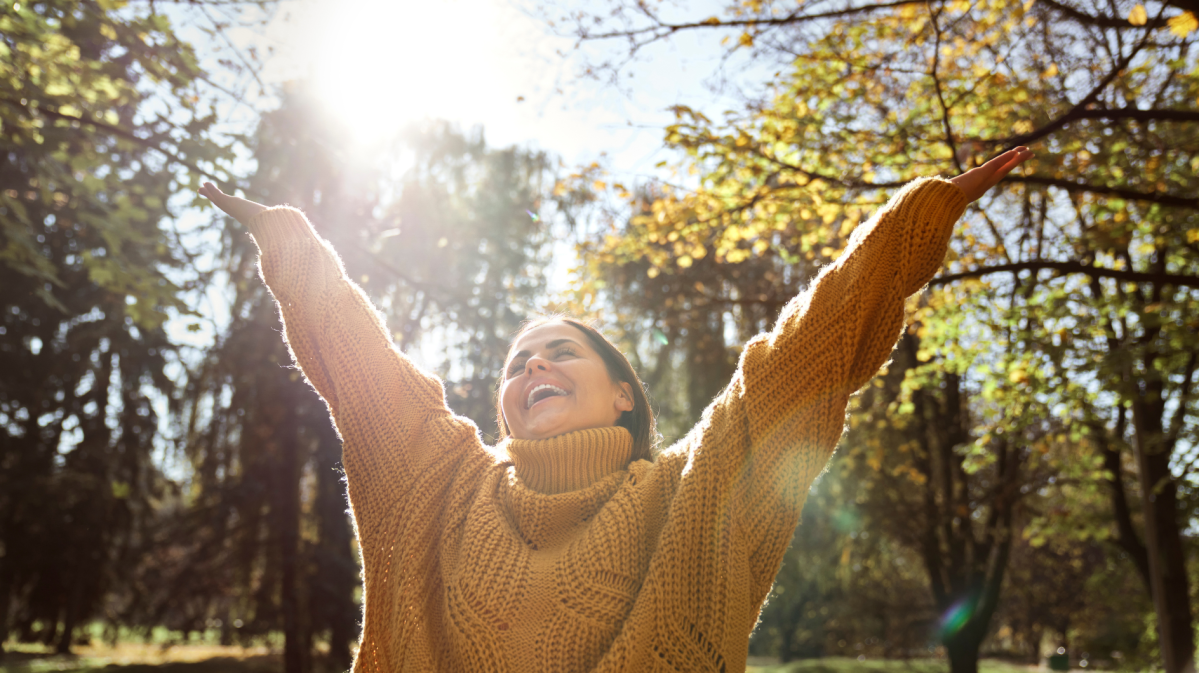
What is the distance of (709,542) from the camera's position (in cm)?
144

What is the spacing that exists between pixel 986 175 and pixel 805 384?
2.25 feet

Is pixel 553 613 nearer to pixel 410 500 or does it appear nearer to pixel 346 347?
pixel 410 500

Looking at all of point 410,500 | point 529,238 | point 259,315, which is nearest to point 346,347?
point 410,500

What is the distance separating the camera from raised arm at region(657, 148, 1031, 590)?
1.51 metres

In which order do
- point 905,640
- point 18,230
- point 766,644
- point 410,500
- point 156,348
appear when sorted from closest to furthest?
point 410,500, point 18,230, point 156,348, point 905,640, point 766,644

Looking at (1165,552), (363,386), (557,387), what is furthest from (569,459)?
(1165,552)

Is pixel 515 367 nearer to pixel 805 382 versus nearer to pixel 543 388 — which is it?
pixel 543 388

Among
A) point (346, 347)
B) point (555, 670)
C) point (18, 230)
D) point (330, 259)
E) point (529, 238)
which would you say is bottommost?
point (555, 670)

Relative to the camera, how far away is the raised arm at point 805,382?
4.95 ft

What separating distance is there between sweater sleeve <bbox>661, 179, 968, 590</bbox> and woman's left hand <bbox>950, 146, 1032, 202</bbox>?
8 cm

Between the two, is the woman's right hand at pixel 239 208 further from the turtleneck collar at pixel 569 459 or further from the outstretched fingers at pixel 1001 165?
the outstretched fingers at pixel 1001 165

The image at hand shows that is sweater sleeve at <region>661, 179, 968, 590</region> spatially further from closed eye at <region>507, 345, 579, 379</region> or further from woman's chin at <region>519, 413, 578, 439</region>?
closed eye at <region>507, 345, 579, 379</region>

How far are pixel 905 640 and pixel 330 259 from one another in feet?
43.9

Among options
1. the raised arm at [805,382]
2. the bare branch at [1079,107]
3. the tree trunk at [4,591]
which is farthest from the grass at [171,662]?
the bare branch at [1079,107]
